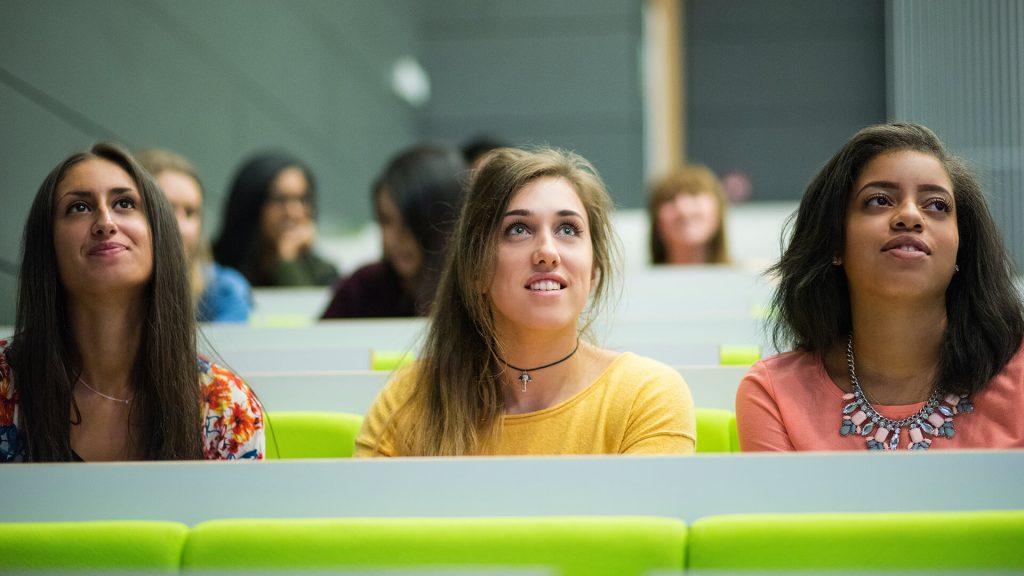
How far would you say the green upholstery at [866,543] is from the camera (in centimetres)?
112

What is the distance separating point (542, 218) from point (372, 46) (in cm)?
615

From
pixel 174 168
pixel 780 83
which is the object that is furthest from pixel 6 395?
pixel 780 83

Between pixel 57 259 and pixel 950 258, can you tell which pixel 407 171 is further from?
pixel 950 258

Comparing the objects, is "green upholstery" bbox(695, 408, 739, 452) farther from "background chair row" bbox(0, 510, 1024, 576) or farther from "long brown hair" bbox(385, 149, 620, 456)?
"background chair row" bbox(0, 510, 1024, 576)

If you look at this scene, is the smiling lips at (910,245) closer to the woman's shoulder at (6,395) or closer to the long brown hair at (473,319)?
the long brown hair at (473,319)

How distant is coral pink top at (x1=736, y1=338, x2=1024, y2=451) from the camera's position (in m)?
1.73

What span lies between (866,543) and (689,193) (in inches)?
138

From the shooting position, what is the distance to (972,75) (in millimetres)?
4887

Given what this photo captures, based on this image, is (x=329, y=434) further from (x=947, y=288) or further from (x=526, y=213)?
(x=947, y=288)

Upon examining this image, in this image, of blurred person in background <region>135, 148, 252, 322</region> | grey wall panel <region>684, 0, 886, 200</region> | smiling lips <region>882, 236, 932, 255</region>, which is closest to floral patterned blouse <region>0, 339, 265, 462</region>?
smiling lips <region>882, 236, 932, 255</region>

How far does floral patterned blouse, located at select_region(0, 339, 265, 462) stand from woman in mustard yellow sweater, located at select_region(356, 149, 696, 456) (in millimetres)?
179

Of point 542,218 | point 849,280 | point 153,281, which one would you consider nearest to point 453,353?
point 542,218

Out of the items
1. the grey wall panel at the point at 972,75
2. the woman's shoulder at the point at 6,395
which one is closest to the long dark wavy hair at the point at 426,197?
the woman's shoulder at the point at 6,395

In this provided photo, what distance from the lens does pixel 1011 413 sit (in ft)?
5.69
